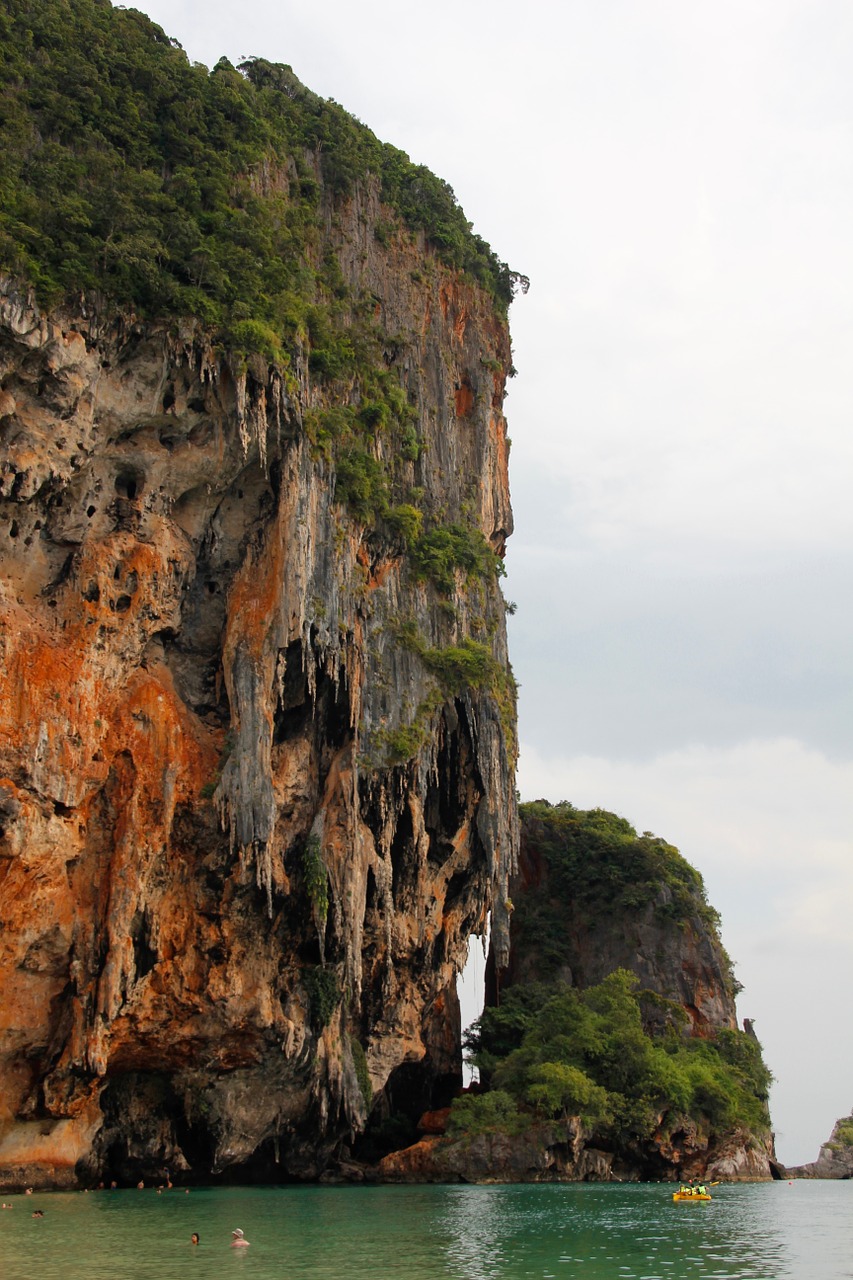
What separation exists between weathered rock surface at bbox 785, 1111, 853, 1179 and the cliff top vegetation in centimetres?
4577

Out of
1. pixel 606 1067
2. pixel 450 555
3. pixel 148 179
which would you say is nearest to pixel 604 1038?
pixel 606 1067

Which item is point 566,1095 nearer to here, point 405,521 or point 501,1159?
point 501,1159

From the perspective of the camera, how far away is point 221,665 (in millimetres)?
27625

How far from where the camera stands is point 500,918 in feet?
120

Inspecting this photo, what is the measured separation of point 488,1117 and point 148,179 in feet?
91.9

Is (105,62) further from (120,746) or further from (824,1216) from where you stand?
(824,1216)

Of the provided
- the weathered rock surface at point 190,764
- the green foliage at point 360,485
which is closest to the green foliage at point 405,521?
the green foliage at point 360,485

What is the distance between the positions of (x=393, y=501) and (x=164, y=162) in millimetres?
11606

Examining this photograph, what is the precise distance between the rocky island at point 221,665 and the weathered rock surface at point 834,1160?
1818cm

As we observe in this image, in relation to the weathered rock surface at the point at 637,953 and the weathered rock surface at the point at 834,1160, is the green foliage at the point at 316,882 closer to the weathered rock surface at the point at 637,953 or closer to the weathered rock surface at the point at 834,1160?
the weathered rock surface at the point at 637,953

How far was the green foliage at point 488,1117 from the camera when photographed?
32844mm

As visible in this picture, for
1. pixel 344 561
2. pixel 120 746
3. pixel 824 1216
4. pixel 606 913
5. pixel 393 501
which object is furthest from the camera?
pixel 606 913

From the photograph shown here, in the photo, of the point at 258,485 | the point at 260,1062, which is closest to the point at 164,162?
the point at 258,485

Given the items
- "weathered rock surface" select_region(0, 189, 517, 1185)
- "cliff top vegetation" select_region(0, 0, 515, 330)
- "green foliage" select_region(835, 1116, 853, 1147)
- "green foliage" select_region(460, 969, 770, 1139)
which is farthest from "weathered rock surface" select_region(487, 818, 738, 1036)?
"cliff top vegetation" select_region(0, 0, 515, 330)
